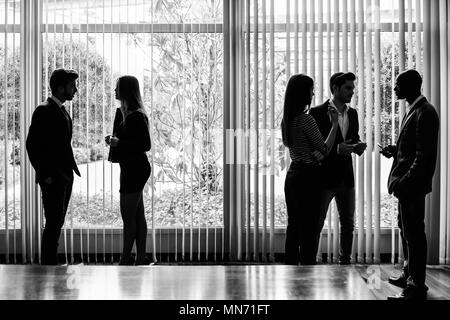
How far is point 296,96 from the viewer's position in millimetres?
3803

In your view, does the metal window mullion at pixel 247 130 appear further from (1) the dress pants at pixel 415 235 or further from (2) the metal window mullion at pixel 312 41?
(1) the dress pants at pixel 415 235

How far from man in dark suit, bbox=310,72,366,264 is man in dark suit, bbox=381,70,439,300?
2.08 feet

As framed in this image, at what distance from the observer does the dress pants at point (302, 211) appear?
12.7ft

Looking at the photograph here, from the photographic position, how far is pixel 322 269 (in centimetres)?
305

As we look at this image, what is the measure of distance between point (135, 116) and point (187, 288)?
1.66 meters

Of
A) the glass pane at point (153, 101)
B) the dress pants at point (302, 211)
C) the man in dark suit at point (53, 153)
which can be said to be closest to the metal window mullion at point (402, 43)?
the glass pane at point (153, 101)

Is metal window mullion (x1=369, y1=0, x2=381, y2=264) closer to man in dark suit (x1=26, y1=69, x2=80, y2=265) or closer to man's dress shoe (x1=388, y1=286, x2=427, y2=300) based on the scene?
man's dress shoe (x1=388, y1=286, x2=427, y2=300)

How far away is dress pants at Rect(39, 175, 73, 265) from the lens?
406 cm

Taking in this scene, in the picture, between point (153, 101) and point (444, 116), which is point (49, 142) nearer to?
point (153, 101)

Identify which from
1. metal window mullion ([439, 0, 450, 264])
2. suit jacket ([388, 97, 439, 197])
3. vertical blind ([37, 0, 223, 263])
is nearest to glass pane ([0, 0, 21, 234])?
vertical blind ([37, 0, 223, 263])

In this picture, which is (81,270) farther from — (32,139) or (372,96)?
(372,96)

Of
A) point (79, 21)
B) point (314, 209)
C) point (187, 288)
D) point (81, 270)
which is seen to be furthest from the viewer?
point (79, 21)

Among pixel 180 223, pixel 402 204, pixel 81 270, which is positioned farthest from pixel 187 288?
pixel 180 223

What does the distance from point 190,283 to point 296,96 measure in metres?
1.53
